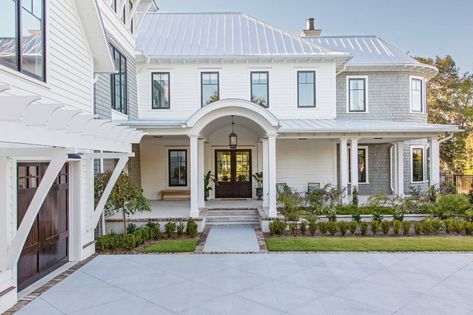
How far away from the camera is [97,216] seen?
24.8 ft

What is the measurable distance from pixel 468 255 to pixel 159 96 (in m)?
11.1

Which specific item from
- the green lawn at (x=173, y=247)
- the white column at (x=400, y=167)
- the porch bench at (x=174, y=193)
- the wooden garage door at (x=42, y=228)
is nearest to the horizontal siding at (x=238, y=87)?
the porch bench at (x=174, y=193)

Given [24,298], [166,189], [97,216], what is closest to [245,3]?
[166,189]

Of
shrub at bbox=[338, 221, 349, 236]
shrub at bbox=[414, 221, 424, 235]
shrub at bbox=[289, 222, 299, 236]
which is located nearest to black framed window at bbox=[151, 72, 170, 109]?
shrub at bbox=[289, 222, 299, 236]

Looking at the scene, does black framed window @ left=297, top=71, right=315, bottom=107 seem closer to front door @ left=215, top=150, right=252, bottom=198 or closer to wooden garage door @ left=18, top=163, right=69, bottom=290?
front door @ left=215, top=150, right=252, bottom=198

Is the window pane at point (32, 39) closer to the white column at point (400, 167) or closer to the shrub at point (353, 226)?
the shrub at point (353, 226)

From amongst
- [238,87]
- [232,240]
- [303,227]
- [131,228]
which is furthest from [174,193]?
[303,227]

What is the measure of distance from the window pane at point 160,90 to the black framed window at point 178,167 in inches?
81.0

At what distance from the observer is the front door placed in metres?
14.1

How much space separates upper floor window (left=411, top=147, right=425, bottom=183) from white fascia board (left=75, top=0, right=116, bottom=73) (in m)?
13.4

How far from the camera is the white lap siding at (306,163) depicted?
551 inches

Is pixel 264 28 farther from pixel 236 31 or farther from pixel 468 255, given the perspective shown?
pixel 468 255

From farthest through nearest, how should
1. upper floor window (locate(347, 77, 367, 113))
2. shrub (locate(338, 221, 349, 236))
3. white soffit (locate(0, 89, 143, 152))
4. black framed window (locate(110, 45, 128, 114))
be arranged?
upper floor window (locate(347, 77, 367, 113))
black framed window (locate(110, 45, 128, 114))
shrub (locate(338, 221, 349, 236))
white soffit (locate(0, 89, 143, 152))

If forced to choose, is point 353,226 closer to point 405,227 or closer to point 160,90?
point 405,227
